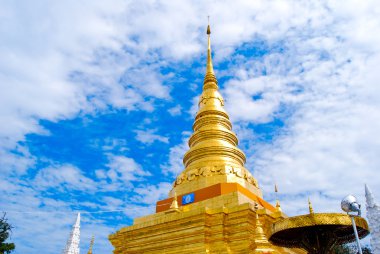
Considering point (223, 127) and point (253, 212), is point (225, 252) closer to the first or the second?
point (253, 212)

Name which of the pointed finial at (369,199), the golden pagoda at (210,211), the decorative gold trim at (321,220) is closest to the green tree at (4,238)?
the golden pagoda at (210,211)

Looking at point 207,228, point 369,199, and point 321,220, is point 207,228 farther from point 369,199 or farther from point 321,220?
point 369,199

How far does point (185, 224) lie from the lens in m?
13.3

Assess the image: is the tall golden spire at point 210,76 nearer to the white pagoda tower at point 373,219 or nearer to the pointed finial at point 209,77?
the pointed finial at point 209,77

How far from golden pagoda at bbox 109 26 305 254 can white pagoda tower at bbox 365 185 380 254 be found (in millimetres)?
15390

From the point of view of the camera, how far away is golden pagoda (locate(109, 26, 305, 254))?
12.5 metres

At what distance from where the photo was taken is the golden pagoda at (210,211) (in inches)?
490

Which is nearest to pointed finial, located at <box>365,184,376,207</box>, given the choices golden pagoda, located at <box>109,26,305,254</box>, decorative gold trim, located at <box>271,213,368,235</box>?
golden pagoda, located at <box>109,26,305,254</box>

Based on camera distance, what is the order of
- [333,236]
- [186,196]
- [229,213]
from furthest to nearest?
[186,196], [229,213], [333,236]

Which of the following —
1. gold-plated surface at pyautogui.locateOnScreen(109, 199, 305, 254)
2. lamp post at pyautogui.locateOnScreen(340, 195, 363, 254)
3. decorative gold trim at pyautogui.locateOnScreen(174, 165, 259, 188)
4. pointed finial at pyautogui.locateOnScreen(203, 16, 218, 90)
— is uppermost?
pointed finial at pyautogui.locateOnScreen(203, 16, 218, 90)

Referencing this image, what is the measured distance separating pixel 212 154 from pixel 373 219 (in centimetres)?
1831

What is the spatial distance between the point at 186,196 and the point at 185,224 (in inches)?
89.9

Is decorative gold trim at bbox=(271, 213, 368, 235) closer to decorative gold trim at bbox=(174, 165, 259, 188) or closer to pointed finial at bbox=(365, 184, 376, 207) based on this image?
decorative gold trim at bbox=(174, 165, 259, 188)

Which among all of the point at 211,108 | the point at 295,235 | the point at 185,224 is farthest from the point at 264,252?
the point at 211,108
